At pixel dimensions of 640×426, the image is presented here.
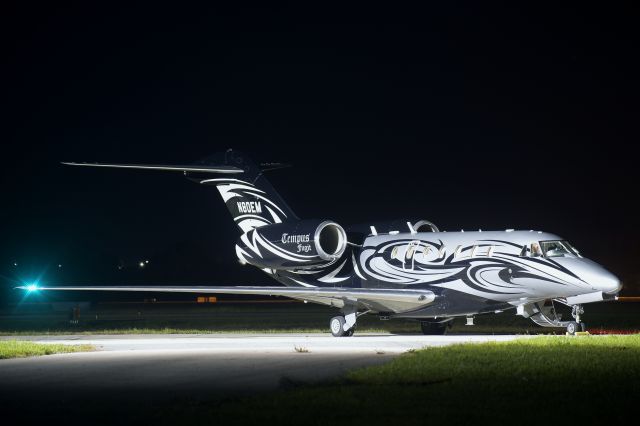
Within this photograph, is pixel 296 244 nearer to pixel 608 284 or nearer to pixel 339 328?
pixel 339 328

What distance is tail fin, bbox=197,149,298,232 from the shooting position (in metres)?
31.4

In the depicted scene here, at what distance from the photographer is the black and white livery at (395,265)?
24828 mm

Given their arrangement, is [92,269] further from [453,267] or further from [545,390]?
[545,390]

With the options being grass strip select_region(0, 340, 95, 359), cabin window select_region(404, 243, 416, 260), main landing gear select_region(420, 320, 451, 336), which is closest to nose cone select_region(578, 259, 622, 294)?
cabin window select_region(404, 243, 416, 260)

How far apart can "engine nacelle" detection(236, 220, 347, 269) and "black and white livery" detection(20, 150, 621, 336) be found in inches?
1.4

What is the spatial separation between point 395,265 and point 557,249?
5.38 metres

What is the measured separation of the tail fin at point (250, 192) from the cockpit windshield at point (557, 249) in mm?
9645

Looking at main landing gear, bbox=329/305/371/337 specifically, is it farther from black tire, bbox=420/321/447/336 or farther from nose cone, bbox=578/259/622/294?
nose cone, bbox=578/259/622/294

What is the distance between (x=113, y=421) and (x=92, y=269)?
302ft

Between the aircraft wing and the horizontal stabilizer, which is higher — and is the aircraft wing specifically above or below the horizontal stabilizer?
below

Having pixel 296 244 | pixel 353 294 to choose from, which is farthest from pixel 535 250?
pixel 296 244

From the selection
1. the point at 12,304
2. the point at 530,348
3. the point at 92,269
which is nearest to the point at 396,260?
the point at 530,348

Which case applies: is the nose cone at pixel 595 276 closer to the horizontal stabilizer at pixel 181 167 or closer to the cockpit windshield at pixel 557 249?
the cockpit windshield at pixel 557 249

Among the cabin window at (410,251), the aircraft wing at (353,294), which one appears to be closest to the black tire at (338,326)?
the aircraft wing at (353,294)
